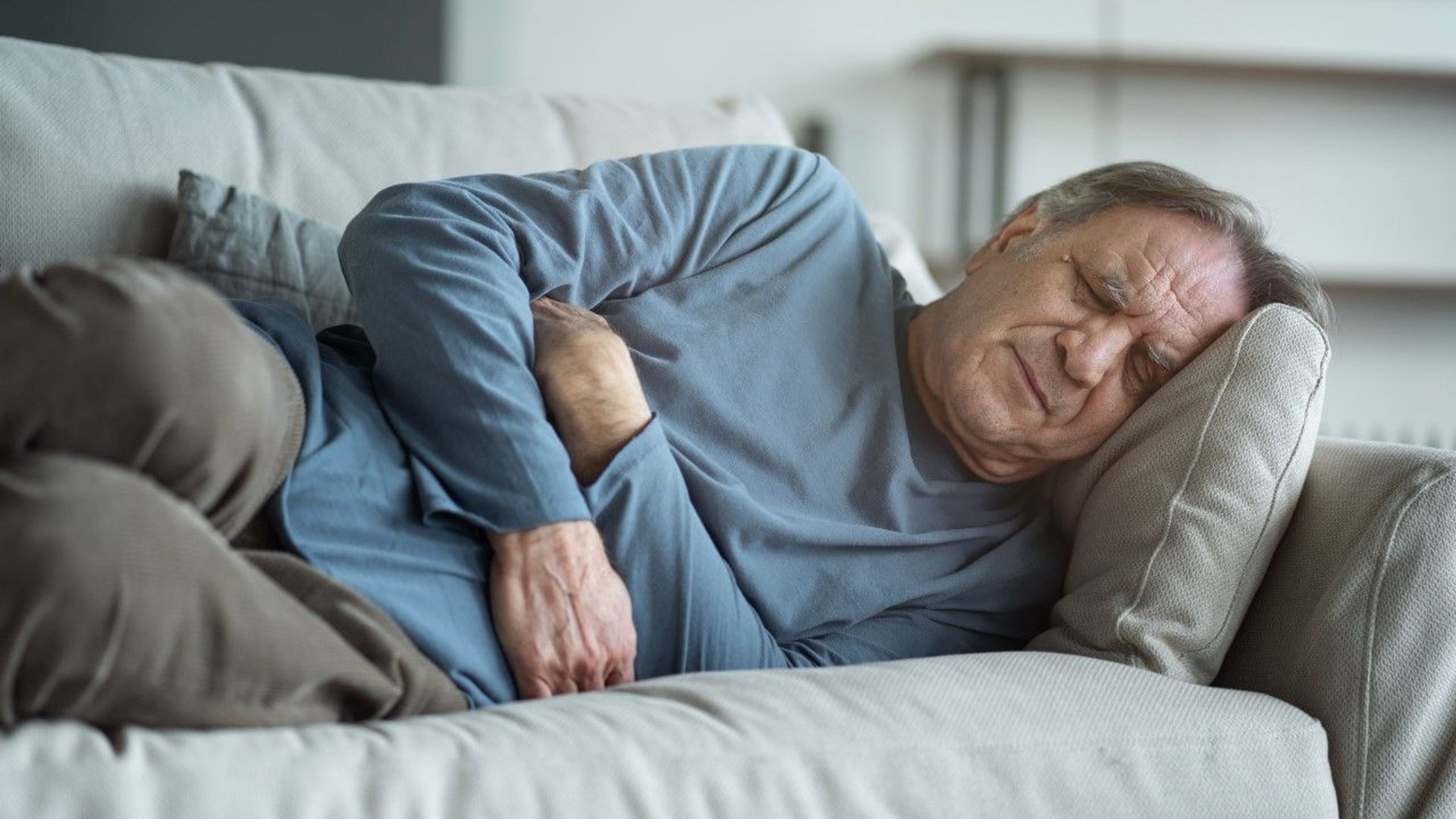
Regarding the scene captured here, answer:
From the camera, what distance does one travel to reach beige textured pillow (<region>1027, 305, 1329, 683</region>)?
125 centimetres

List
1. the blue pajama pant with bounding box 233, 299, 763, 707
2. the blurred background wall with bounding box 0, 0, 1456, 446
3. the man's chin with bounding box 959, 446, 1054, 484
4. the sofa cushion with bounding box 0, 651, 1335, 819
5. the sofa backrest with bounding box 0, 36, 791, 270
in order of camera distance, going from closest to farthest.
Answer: the sofa cushion with bounding box 0, 651, 1335, 819, the blue pajama pant with bounding box 233, 299, 763, 707, the sofa backrest with bounding box 0, 36, 791, 270, the man's chin with bounding box 959, 446, 1054, 484, the blurred background wall with bounding box 0, 0, 1456, 446

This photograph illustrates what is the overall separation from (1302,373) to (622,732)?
0.75m

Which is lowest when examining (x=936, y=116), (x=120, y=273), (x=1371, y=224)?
(x=1371, y=224)

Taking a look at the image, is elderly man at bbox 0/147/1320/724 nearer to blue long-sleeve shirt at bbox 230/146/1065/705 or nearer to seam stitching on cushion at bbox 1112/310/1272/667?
blue long-sleeve shirt at bbox 230/146/1065/705

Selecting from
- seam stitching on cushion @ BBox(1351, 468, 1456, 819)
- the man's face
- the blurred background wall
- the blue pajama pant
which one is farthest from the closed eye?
the blurred background wall

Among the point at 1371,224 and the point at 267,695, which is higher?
the point at 267,695

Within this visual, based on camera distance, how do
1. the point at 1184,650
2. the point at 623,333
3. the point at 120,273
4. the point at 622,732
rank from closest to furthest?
1. the point at 120,273
2. the point at 622,732
3. the point at 1184,650
4. the point at 623,333

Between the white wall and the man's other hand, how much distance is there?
8.88ft

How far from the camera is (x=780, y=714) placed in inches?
40.1

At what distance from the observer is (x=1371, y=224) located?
3.89 m

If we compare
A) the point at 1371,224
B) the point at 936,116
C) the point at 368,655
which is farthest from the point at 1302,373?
the point at 1371,224

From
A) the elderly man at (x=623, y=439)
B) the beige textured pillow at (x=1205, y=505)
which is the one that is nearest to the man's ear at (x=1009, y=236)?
the elderly man at (x=623, y=439)

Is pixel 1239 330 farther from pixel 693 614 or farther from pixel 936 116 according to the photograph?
pixel 936 116

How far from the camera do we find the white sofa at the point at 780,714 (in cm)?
86
